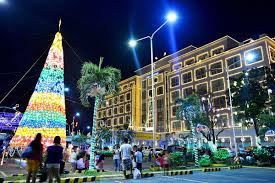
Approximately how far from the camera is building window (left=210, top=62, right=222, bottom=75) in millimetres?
55197

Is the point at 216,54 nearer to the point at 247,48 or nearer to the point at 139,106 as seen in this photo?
the point at 247,48

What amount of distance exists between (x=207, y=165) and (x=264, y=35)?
3736cm

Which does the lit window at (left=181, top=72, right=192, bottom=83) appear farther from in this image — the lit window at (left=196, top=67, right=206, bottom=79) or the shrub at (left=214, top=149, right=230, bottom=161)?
the shrub at (left=214, top=149, right=230, bottom=161)

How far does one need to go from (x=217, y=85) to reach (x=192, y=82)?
23.9ft

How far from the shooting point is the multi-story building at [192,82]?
48791 millimetres

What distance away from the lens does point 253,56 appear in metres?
49.1

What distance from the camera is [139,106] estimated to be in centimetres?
8081

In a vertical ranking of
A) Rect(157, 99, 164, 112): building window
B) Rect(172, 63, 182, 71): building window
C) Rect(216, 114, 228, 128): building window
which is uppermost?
Rect(172, 63, 182, 71): building window

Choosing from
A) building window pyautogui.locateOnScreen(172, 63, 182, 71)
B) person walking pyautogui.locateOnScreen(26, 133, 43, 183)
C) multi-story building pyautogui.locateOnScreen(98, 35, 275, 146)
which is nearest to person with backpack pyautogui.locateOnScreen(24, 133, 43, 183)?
person walking pyautogui.locateOnScreen(26, 133, 43, 183)

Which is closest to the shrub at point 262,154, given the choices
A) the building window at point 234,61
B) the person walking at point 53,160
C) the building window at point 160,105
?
the person walking at point 53,160

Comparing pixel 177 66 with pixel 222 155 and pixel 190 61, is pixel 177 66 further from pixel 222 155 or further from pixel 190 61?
pixel 222 155

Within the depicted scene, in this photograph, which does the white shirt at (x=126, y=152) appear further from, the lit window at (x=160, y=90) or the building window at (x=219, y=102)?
the lit window at (x=160, y=90)

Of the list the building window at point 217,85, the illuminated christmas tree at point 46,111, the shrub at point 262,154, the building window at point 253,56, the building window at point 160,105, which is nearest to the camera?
the illuminated christmas tree at point 46,111

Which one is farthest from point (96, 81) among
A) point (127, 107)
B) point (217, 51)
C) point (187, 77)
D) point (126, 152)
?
point (127, 107)
